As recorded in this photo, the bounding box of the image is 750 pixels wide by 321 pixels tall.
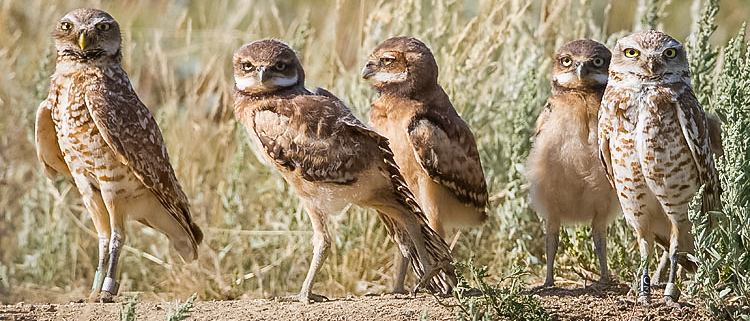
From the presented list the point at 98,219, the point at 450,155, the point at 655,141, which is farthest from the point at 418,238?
the point at 98,219

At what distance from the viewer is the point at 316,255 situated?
5.85 metres

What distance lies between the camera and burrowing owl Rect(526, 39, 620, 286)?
6.28 metres

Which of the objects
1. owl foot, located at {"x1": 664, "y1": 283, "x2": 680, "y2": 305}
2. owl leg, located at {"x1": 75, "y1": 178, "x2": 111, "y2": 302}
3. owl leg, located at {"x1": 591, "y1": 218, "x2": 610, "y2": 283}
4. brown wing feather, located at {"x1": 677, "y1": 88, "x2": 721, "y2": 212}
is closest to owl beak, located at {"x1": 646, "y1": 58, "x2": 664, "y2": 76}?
brown wing feather, located at {"x1": 677, "y1": 88, "x2": 721, "y2": 212}

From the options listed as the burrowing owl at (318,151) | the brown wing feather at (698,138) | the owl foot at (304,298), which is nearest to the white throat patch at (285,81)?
the burrowing owl at (318,151)

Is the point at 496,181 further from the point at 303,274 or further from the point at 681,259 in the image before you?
the point at 681,259

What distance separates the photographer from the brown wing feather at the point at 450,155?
6305mm

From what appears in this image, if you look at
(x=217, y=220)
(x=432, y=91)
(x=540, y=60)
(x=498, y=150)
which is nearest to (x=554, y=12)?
(x=540, y=60)

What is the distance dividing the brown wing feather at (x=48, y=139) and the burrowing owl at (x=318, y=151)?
1.04 metres

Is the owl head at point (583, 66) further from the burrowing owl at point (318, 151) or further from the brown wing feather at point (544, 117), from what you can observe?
the burrowing owl at point (318, 151)

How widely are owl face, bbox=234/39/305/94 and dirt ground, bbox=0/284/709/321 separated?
1.15 meters

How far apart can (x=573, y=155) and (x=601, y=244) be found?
54cm

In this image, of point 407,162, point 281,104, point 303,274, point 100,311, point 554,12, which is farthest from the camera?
point 554,12

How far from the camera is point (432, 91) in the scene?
6.52m

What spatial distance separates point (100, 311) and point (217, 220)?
2.52 m
